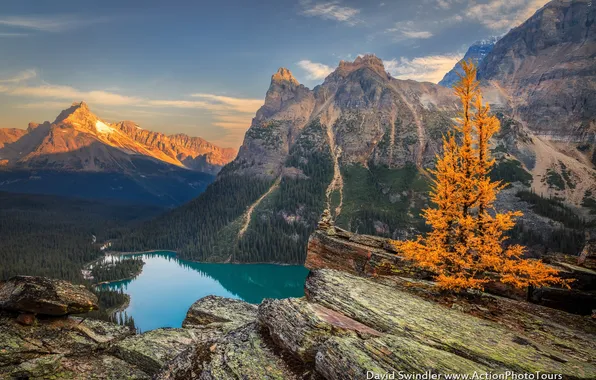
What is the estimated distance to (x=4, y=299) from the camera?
2386cm

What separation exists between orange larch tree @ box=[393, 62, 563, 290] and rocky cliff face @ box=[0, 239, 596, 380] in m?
1.78

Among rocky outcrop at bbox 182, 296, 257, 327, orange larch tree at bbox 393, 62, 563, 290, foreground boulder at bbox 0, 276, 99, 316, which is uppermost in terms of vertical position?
orange larch tree at bbox 393, 62, 563, 290

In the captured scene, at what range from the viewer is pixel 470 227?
2319 centimetres

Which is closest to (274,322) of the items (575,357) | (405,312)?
(405,312)

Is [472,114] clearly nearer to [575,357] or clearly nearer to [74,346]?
[575,357]

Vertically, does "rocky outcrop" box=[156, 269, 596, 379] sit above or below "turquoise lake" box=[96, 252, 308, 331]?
above

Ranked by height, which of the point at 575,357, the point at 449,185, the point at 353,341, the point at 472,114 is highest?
the point at 472,114

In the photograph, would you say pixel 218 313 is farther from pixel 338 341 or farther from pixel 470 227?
pixel 470 227

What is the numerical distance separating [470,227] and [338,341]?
14.7m

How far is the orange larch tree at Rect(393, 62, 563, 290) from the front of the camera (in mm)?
21781

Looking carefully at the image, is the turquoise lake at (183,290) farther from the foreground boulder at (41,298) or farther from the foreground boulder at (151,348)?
the foreground boulder at (151,348)

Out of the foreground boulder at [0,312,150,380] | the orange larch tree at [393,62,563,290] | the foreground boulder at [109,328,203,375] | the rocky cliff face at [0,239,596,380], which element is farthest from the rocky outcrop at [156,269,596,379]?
the foreground boulder at [0,312,150,380]

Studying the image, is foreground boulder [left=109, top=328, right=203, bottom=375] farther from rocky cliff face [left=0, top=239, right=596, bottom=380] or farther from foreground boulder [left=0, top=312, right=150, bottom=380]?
foreground boulder [left=0, top=312, right=150, bottom=380]

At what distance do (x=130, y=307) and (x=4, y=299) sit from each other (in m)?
134
